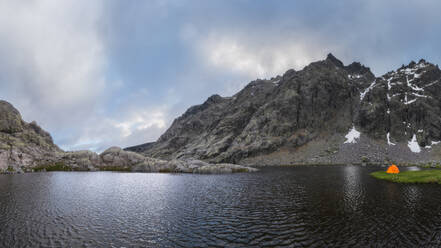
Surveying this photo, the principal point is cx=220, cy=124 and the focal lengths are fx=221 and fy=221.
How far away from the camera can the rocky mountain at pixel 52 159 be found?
360 ft

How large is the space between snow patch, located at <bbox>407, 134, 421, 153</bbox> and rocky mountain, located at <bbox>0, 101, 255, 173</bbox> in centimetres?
14602

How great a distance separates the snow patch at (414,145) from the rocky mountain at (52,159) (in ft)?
479

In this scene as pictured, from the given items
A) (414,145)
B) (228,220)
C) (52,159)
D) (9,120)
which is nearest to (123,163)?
(52,159)

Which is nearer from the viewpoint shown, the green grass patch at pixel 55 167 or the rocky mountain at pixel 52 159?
the rocky mountain at pixel 52 159

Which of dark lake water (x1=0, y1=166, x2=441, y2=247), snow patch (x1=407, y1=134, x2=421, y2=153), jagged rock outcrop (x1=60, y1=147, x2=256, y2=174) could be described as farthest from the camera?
snow patch (x1=407, y1=134, x2=421, y2=153)

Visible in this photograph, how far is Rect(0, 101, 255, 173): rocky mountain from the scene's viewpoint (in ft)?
360

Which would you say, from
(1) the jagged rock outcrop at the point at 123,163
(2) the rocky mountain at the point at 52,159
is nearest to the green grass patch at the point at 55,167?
(2) the rocky mountain at the point at 52,159

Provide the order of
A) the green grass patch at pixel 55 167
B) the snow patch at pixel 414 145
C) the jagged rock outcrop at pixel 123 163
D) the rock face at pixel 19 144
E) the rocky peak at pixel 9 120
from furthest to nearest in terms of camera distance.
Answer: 1. the snow patch at pixel 414 145
2. the rocky peak at pixel 9 120
3. the green grass patch at pixel 55 167
4. the jagged rock outcrop at pixel 123 163
5. the rock face at pixel 19 144

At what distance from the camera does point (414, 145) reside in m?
179

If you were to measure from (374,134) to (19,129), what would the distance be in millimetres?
264023

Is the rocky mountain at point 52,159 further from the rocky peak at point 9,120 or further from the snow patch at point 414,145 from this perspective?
the snow patch at point 414,145

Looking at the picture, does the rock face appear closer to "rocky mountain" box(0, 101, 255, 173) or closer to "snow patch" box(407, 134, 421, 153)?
"rocky mountain" box(0, 101, 255, 173)

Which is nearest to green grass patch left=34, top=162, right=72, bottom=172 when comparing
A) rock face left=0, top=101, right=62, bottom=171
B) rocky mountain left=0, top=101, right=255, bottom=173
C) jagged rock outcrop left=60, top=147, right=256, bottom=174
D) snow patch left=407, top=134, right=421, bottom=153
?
rocky mountain left=0, top=101, right=255, bottom=173

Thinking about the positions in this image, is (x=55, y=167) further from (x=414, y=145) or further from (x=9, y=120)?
(x=414, y=145)
